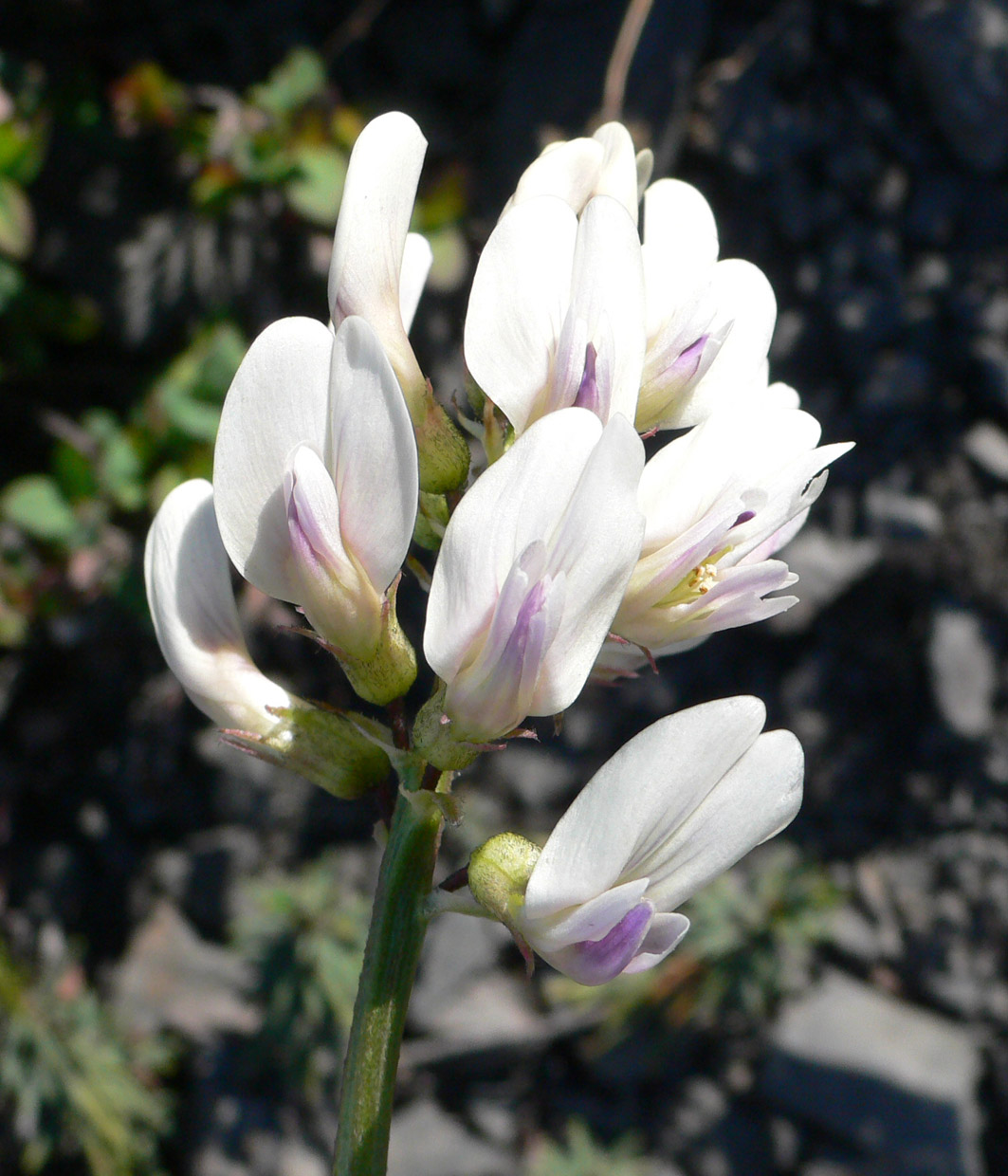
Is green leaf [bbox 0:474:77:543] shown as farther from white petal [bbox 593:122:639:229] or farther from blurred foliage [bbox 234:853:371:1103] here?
white petal [bbox 593:122:639:229]

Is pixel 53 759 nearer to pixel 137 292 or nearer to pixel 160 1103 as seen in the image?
pixel 160 1103

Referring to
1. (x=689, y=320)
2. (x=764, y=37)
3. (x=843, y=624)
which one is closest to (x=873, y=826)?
(x=843, y=624)

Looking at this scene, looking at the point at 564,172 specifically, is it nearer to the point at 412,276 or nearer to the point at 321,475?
the point at 412,276

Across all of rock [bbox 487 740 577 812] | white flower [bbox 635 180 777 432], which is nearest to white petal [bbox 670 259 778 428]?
white flower [bbox 635 180 777 432]

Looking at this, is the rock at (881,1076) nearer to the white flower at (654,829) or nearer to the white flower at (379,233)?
the white flower at (654,829)

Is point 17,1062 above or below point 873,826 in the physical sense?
above

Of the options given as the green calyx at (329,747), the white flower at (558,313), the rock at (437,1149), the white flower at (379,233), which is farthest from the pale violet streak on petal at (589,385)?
the rock at (437,1149)
